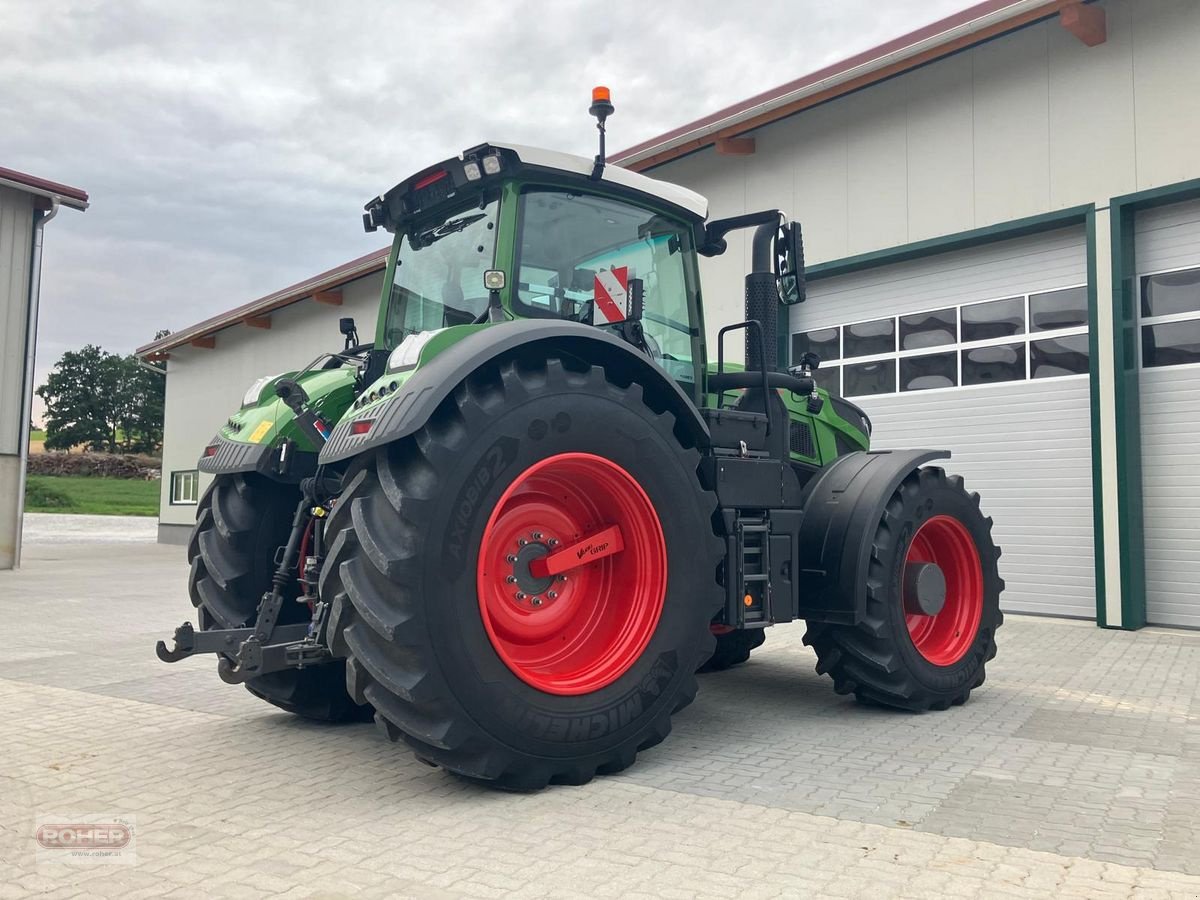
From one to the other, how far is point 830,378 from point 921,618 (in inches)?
264

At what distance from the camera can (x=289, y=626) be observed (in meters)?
4.45

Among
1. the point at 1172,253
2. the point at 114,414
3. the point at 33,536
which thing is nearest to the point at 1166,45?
the point at 1172,253

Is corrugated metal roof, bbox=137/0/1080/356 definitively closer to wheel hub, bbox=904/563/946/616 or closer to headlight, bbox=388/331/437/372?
wheel hub, bbox=904/563/946/616

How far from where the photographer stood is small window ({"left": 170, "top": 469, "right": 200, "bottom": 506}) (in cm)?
2683

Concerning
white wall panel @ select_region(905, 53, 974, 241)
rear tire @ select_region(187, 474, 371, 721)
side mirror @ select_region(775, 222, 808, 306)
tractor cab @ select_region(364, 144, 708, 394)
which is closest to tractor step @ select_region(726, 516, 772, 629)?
tractor cab @ select_region(364, 144, 708, 394)

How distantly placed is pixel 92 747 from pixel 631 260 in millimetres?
3534

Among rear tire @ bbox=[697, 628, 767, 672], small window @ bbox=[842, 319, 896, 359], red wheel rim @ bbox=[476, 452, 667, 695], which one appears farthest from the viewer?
small window @ bbox=[842, 319, 896, 359]

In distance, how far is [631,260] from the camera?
16.2 feet

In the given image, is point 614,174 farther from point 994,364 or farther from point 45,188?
point 45,188

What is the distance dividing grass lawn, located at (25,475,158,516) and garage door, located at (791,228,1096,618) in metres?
38.9

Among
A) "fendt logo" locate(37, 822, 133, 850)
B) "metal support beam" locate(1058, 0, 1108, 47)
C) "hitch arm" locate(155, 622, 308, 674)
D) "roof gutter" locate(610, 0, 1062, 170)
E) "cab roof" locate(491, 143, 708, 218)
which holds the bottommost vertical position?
"fendt logo" locate(37, 822, 133, 850)

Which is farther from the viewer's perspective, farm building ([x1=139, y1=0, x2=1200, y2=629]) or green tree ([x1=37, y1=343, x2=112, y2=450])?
green tree ([x1=37, y1=343, x2=112, y2=450])

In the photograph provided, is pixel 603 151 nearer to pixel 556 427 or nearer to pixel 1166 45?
pixel 556 427

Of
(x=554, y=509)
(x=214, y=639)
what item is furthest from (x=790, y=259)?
(x=214, y=639)
